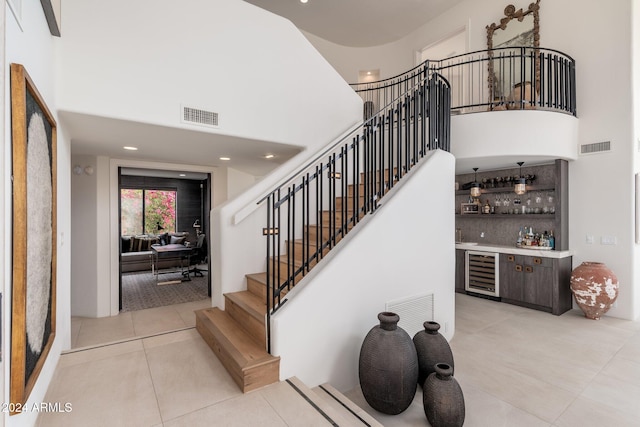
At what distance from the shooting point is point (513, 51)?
19.8 feet

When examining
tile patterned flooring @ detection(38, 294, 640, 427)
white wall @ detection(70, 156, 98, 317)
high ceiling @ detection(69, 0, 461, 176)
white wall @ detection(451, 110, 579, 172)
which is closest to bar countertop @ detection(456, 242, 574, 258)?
tile patterned flooring @ detection(38, 294, 640, 427)

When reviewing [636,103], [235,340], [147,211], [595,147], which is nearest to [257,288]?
[235,340]

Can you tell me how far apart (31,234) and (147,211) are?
32.4 ft

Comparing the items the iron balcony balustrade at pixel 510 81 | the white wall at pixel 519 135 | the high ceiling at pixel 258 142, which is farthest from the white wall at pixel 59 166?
the white wall at pixel 519 135

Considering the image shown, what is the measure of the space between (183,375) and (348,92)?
432 centimetres

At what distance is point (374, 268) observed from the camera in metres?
2.97

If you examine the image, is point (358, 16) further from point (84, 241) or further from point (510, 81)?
point (84, 241)

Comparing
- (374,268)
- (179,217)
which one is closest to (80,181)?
(374,268)

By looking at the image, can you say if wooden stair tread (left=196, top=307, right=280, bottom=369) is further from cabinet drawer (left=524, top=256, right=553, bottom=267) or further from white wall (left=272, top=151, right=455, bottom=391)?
cabinet drawer (left=524, top=256, right=553, bottom=267)

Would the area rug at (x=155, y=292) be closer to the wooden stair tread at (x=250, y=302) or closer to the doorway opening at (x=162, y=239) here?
the doorway opening at (x=162, y=239)

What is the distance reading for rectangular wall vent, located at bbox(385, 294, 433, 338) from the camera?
10.4 feet

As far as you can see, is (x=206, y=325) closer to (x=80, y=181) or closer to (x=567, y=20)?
(x=80, y=181)

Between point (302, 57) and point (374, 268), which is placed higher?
point (302, 57)

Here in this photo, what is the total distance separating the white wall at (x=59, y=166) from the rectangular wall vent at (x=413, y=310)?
269 cm
